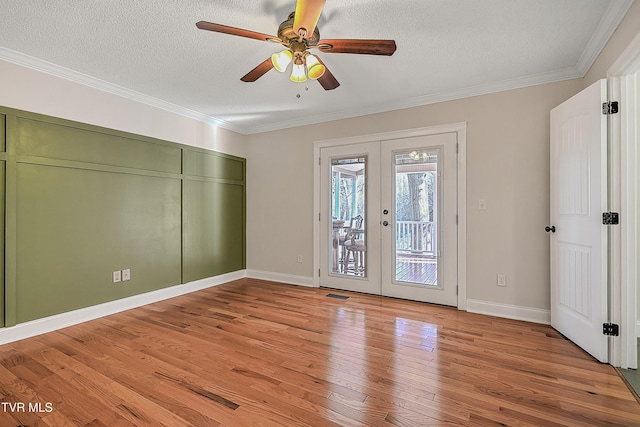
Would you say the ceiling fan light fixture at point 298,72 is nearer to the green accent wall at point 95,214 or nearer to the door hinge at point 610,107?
the door hinge at point 610,107

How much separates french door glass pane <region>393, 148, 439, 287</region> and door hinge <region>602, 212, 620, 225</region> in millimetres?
1510

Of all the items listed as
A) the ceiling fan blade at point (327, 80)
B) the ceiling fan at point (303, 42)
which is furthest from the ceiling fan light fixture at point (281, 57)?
the ceiling fan blade at point (327, 80)

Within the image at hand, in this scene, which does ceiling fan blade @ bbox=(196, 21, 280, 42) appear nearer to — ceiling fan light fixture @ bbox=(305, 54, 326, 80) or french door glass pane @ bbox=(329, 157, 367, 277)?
ceiling fan light fixture @ bbox=(305, 54, 326, 80)

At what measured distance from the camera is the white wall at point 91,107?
8.48ft

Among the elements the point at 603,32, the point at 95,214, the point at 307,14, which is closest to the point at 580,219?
the point at 603,32

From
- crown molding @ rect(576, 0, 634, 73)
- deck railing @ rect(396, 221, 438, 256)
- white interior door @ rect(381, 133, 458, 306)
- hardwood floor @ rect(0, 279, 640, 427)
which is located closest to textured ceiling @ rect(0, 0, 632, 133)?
crown molding @ rect(576, 0, 634, 73)

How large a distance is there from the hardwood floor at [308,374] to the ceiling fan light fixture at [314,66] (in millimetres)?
2097

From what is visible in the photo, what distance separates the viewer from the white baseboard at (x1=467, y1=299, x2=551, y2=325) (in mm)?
2939

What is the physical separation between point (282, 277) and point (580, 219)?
3623mm

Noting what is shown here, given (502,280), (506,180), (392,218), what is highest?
(506,180)

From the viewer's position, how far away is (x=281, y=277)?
15.2 feet

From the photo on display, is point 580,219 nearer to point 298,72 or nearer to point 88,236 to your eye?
point 298,72

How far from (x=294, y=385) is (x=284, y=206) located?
3007 mm

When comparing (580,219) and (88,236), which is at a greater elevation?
(580,219)
